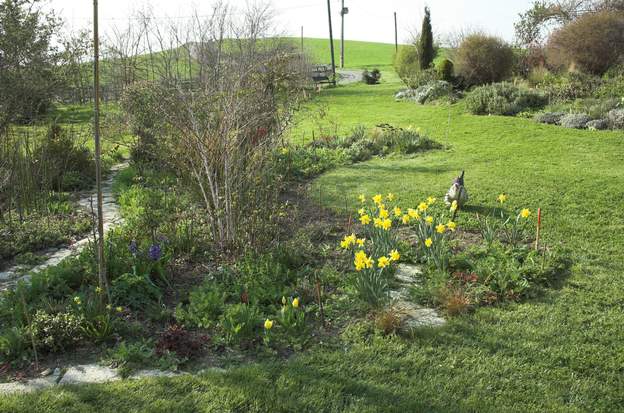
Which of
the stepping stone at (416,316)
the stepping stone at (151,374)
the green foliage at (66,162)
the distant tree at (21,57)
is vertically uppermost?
the distant tree at (21,57)

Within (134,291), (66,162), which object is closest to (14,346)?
(134,291)

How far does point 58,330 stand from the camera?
3.35 meters

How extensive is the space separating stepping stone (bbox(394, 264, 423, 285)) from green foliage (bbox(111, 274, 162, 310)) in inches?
74.0

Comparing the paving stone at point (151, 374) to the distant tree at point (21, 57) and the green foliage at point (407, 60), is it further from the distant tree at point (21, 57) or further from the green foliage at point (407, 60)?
the green foliage at point (407, 60)

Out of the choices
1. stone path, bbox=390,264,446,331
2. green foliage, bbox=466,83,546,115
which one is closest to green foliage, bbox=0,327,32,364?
stone path, bbox=390,264,446,331

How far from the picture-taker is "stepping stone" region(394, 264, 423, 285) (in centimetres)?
426

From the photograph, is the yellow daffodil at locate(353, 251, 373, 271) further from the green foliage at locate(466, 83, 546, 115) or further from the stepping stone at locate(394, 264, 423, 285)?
the green foliage at locate(466, 83, 546, 115)

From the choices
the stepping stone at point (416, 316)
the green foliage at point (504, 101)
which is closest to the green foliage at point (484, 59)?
the green foliage at point (504, 101)

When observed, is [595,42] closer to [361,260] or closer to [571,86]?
[571,86]

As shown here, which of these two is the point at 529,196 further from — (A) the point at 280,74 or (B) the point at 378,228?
(A) the point at 280,74

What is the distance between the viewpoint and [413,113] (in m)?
14.5

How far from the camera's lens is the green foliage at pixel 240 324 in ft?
10.9

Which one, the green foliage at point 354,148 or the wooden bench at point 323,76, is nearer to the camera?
the green foliage at point 354,148

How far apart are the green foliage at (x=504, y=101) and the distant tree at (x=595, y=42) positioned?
9.70ft
